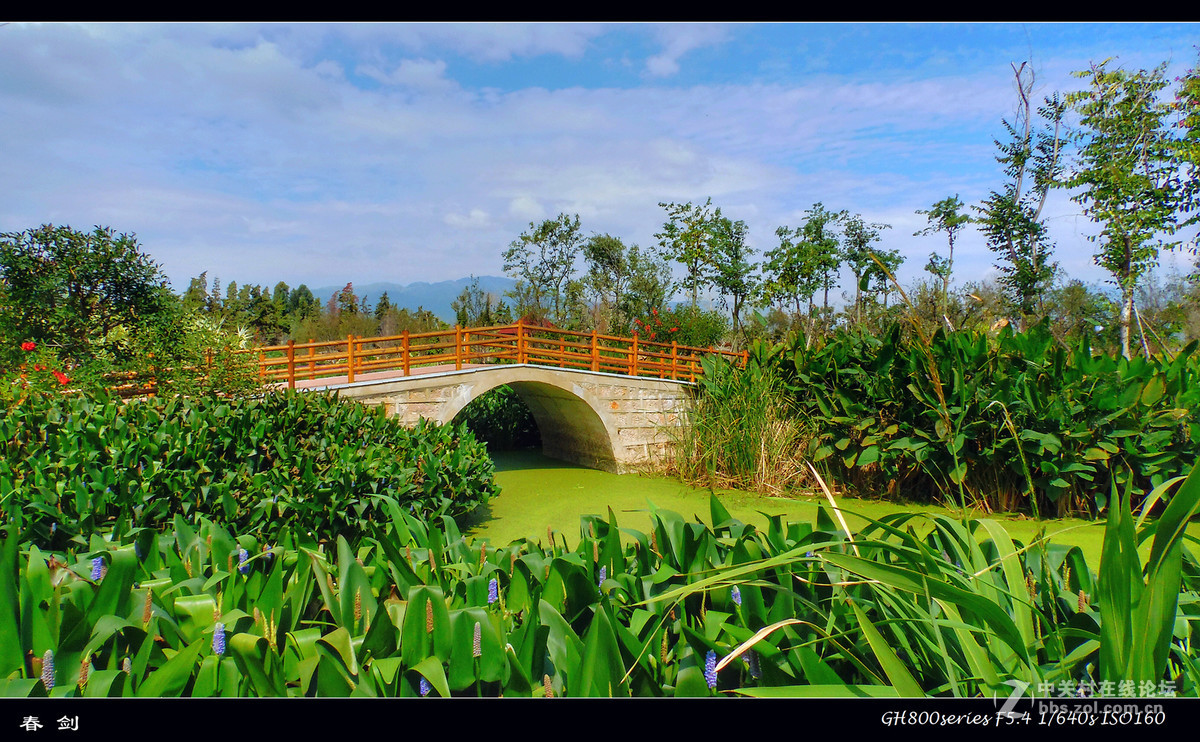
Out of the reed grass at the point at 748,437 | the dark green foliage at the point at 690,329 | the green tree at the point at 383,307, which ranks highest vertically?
the green tree at the point at 383,307

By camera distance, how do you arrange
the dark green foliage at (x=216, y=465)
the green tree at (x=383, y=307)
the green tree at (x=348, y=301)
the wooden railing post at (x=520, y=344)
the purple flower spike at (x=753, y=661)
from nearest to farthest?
the purple flower spike at (x=753, y=661) → the dark green foliage at (x=216, y=465) → the wooden railing post at (x=520, y=344) → the green tree at (x=348, y=301) → the green tree at (x=383, y=307)

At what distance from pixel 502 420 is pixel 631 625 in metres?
13.0

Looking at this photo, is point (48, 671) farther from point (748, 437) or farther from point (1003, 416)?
point (748, 437)

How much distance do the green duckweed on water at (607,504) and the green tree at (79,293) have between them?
4.27 meters

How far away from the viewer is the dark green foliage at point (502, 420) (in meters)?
13.8

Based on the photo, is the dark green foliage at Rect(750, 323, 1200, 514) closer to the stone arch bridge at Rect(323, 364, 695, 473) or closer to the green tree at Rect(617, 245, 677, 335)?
the stone arch bridge at Rect(323, 364, 695, 473)

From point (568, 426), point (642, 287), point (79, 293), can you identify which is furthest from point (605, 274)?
point (79, 293)

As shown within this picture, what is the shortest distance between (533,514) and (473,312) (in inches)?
671

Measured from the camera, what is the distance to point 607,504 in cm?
743

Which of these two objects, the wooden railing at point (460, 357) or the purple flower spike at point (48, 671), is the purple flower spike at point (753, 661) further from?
the wooden railing at point (460, 357)

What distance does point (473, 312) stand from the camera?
24000 mm

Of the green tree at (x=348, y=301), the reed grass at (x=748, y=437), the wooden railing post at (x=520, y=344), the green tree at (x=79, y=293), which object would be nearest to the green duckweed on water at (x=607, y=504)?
the reed grass at (x=748, y=437)

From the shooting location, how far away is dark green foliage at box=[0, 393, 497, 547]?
13.7ft

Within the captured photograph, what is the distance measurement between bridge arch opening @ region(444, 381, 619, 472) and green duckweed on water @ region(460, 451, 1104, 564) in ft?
1.28
